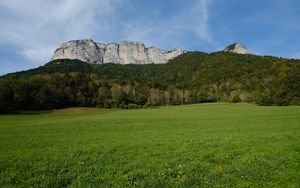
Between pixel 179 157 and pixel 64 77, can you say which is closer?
pixel 179 157

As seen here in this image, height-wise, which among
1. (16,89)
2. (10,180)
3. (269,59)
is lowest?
(10,180)

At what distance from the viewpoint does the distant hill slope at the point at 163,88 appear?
11588 cm

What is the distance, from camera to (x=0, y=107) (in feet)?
347

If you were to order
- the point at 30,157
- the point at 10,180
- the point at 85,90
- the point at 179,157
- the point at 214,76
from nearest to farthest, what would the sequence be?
the point at 10,180, the point at 179,157, the point at 30,157, the point at 85,90, the point at 214,76

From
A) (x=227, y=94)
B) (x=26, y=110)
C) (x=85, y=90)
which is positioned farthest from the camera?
(x=227, y=94)

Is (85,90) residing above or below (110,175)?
above

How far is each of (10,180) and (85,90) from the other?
432ft

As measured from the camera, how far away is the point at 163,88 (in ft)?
584

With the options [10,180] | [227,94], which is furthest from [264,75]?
[10,180]

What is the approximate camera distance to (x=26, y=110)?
380ft

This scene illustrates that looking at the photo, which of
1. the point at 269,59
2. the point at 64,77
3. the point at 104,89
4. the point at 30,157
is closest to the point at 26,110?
the point at 64,77

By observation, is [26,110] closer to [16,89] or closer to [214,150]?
[16,89]

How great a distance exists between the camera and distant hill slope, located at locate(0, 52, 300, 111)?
115875mm

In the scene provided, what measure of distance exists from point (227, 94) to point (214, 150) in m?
143
